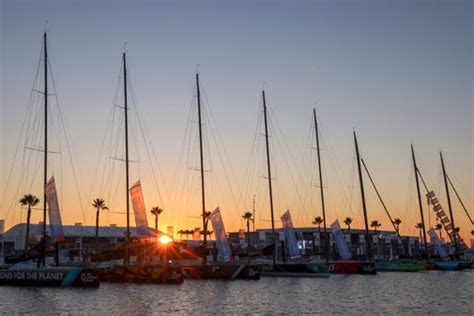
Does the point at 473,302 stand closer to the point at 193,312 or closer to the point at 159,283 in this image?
the point at 193,312

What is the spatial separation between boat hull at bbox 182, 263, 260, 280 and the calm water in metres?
6.54

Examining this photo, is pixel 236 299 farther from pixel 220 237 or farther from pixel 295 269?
pixel 295 269

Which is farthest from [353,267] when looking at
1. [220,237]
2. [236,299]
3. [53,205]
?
[53,205]

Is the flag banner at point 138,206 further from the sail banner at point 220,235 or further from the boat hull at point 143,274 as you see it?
the sail banner at point 220,235

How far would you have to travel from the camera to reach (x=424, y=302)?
3969 cm

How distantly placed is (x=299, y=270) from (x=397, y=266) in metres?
30.3

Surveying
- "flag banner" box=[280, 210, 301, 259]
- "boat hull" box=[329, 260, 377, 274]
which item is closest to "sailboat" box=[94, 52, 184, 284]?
"flag banner" box=[280, 210, 301, 259]

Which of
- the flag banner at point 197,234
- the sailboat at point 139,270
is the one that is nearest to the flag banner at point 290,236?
the sailboat at point 139,270

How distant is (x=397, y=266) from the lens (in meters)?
90.2

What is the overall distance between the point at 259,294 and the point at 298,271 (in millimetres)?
22870

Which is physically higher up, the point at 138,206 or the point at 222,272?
the point at 138,206

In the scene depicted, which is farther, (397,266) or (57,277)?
(397,266)

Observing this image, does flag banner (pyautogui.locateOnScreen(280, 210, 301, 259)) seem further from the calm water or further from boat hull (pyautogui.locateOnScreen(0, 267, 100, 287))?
boat hull (pyautogui.locateOnScreen(0, 267, 100, 287))

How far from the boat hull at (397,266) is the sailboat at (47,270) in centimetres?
5636
